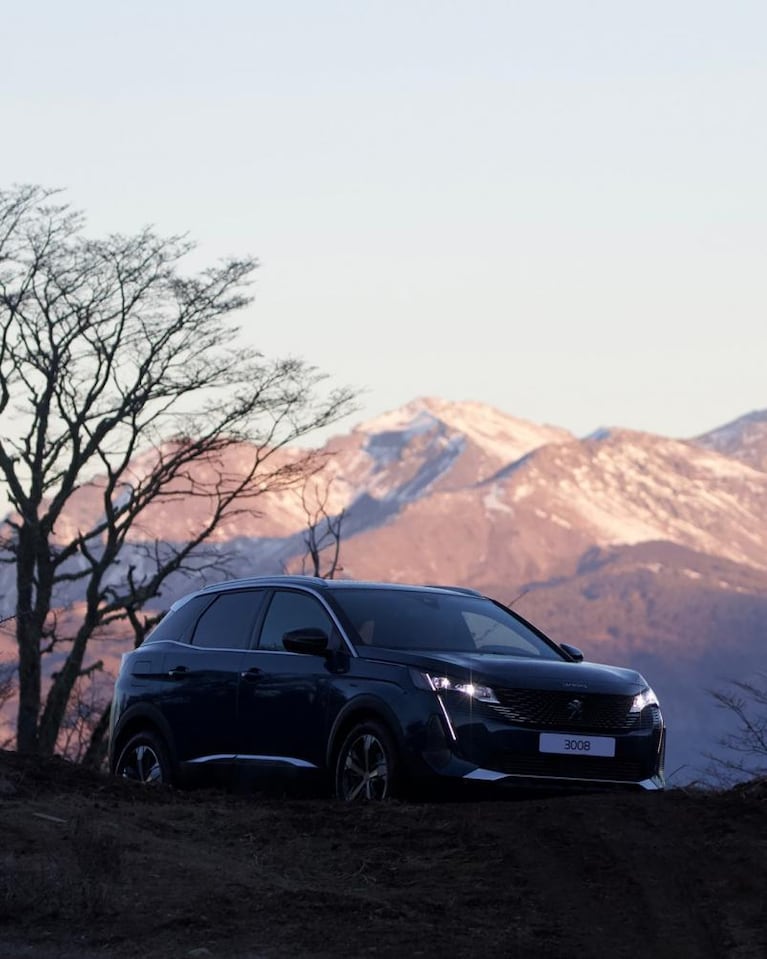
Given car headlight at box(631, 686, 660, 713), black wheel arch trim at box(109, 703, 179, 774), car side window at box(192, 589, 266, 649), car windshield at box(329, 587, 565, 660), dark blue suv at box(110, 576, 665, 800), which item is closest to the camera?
dark blue suv at box(110, 576, 665, 800)

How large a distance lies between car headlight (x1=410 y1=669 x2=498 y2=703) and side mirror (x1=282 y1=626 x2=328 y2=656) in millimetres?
848

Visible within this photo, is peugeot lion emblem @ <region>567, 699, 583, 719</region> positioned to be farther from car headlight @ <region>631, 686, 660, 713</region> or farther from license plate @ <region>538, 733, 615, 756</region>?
car headlight @ <region>631, 686, 660, 713</region>

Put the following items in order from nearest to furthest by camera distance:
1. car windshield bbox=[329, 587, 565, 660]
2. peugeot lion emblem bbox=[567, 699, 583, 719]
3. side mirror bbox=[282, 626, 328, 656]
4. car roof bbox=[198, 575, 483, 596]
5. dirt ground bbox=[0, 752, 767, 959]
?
dirt ground bbox=[0, 752, 767, 959]
peugeot lion emblem bbox=[567, 699, 583, 719]
side mirror bbox=[282, 626, 328, 656]
car windshield bbox=[329, 587, 565, 660]
car roof bbox=[198, 575, 483, 596]

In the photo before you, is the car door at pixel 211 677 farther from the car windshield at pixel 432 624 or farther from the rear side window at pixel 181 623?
the car windshield at pixel 432 624

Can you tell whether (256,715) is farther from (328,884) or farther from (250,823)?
(328,884)

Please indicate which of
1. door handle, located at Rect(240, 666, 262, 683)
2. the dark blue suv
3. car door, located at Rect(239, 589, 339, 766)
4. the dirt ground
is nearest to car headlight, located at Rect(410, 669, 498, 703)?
the dark blue suv

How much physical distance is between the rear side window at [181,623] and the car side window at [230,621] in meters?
0.10

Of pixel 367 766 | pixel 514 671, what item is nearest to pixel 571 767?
pixel 514 671

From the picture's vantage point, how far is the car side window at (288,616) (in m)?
11.9

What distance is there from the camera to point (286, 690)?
11734 mm

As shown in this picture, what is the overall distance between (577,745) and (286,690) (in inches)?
74.4

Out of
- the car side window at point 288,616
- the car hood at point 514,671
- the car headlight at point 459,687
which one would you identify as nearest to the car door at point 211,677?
the car side window at point 288,616

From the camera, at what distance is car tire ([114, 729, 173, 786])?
12.7 m

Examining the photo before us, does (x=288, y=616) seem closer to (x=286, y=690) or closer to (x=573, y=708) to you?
(x=286, y=690)
